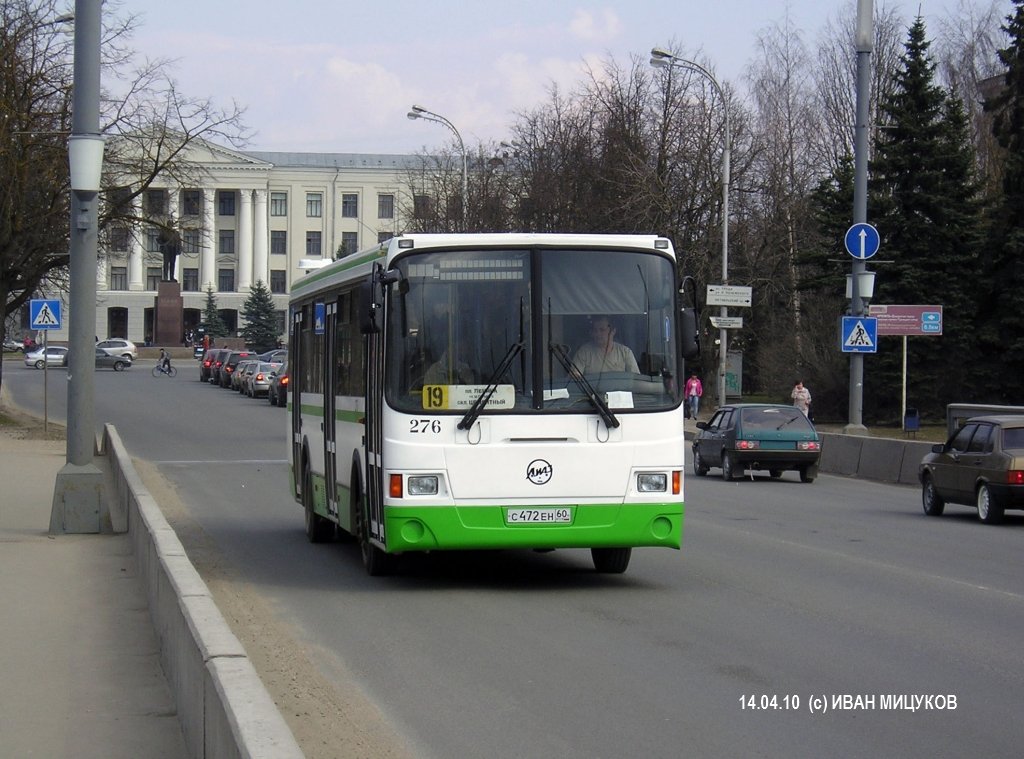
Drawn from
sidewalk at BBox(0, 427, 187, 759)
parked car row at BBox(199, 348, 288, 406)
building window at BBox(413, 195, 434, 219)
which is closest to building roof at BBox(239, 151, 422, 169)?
parked car row at BBox(199, 348, 288, 406)

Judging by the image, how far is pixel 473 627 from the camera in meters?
10.2

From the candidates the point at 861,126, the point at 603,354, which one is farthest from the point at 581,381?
the point at 861,126

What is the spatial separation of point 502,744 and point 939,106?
43.9 m

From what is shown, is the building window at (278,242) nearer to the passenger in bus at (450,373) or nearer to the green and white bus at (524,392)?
the green and white bus at (524,392)

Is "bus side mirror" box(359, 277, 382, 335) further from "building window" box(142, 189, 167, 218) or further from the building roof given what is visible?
the building roof

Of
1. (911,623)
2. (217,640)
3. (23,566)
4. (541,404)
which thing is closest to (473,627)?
(541,404)

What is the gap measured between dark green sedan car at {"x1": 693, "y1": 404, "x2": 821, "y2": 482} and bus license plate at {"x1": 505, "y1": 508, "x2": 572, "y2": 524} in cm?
1644

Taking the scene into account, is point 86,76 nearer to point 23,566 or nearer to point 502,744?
point 23,566

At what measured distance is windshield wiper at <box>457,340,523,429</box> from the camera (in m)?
11.5

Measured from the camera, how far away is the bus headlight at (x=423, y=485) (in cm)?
1143

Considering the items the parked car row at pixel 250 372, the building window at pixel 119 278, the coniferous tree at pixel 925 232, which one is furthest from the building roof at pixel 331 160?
the coniferous tree at pixel 925 232

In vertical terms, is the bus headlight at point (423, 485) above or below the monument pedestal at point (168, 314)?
below

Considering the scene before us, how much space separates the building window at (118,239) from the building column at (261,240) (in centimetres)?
8263

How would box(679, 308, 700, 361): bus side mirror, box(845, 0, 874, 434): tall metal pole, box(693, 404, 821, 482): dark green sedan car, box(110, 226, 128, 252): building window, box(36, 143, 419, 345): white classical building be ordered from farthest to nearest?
1. box(36, 143, 419, 345): white classical building
2. box(110, 226, 128, 252): building window
3. box(845, 0, 874, 434): tall metal pole
4. box(693, 404, 821, 482): dark green sedan car
5. box(679, 308, 700, 361): bus side mirror
